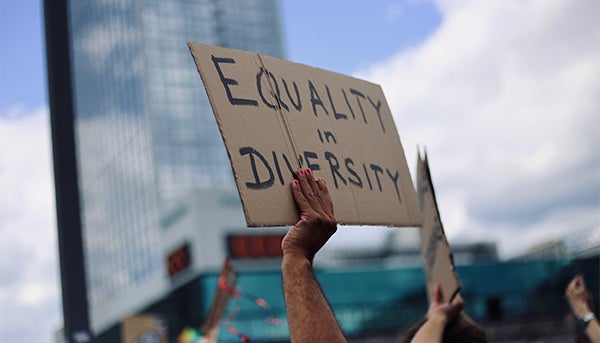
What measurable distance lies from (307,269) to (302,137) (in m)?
0.55

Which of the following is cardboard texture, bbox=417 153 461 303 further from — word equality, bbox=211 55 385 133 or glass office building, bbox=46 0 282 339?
glass office building, bbox=46 0 282 339

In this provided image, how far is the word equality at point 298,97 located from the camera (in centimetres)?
214

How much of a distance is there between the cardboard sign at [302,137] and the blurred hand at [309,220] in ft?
0.11

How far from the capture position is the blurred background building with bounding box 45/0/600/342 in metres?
4.50

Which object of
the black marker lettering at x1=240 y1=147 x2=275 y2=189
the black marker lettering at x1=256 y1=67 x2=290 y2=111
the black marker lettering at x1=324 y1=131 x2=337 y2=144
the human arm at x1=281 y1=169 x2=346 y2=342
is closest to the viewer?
the human arm at x1=281 y1=169 x2=346 y2=342

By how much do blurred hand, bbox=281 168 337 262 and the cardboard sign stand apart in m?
0.03

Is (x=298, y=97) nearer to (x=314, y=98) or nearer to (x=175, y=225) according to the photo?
(x=314, y=98)

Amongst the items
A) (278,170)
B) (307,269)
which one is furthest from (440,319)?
(307,269)

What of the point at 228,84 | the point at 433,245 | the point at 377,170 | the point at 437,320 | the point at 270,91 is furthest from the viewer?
the point at 433,245

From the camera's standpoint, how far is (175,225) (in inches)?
1799

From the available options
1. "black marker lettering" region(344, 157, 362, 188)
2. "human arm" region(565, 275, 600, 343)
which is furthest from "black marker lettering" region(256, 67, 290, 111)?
"human arm" region(565, 275, 600, 343)

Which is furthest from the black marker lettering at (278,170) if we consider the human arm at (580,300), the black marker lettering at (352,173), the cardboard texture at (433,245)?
the human arm at (580,300)

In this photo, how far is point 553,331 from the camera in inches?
1645

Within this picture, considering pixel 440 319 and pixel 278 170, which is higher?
pixel 278 170
